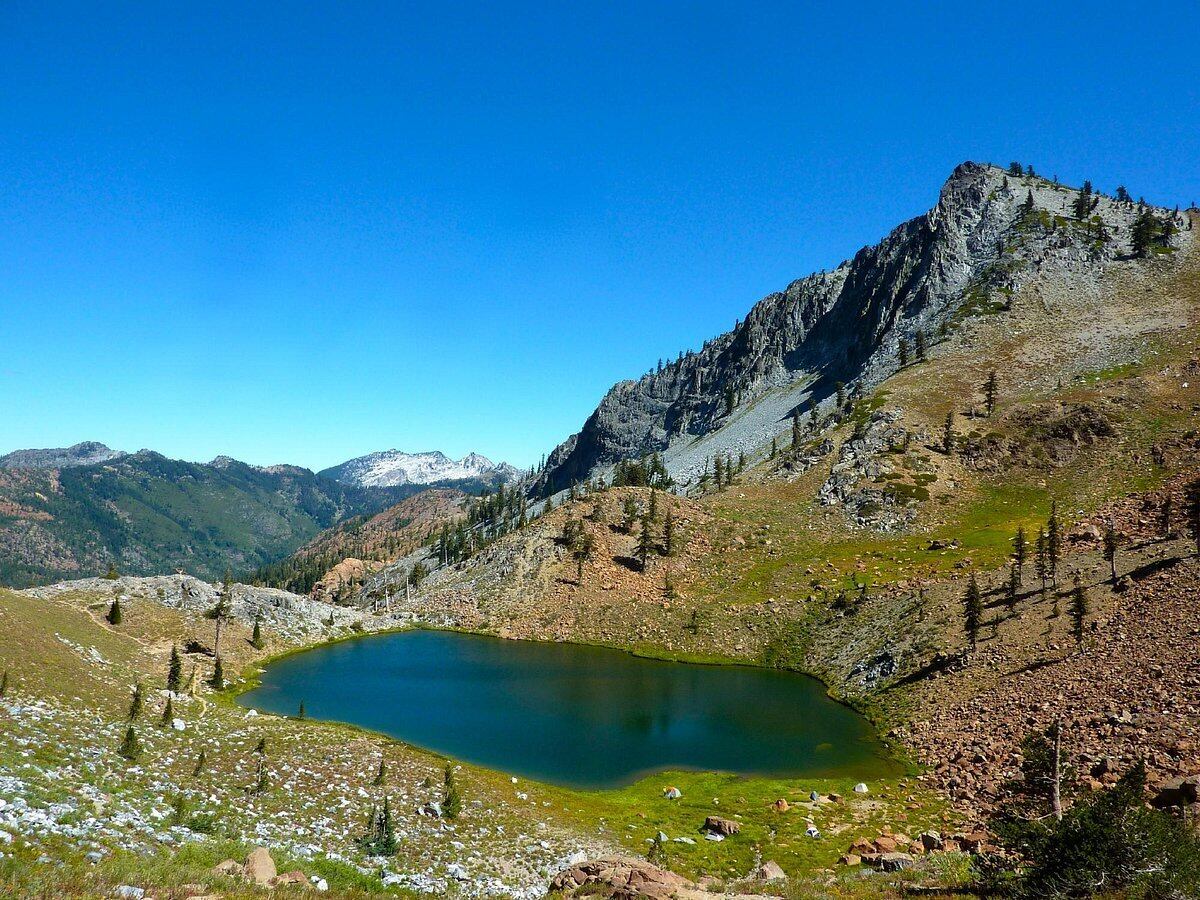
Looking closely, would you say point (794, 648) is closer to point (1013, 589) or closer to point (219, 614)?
point (1013, 589)

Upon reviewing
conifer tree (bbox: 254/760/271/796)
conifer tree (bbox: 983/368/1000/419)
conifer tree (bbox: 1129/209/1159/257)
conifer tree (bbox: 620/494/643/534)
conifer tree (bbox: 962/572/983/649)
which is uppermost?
conifer tree (bbox: 1129/209/1159/257)

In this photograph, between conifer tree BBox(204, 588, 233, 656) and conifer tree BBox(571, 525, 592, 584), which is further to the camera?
conifer tree BBox(571, 525, 592, 584)

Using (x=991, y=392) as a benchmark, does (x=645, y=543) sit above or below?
below

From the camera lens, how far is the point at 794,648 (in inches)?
3091

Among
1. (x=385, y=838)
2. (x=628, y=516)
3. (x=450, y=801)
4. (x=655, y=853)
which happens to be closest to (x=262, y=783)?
(x=385, y=838)

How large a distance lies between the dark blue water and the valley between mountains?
3515 mm

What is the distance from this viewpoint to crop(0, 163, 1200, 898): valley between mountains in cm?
2448

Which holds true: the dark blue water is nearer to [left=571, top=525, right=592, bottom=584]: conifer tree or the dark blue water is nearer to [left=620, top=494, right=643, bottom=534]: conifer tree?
[left=571, top=525, right=592, bottom=584]: conifer tree

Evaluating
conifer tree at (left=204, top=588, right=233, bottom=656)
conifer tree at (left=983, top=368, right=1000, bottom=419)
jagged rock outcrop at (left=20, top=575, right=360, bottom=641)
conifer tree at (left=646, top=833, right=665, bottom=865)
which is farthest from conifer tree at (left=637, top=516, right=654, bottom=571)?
conifer tree at (left=646, top=833, right=665, bottom=865)

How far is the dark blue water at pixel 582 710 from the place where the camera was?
47.8 metres

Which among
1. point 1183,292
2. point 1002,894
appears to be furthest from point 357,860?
point 1183,292

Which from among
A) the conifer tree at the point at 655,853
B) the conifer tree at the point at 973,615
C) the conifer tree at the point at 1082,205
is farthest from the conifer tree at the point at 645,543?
the conifer tree at the point at 1082,205

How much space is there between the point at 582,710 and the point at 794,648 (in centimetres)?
3148

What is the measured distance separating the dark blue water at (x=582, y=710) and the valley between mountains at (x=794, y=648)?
3515 millimetres
